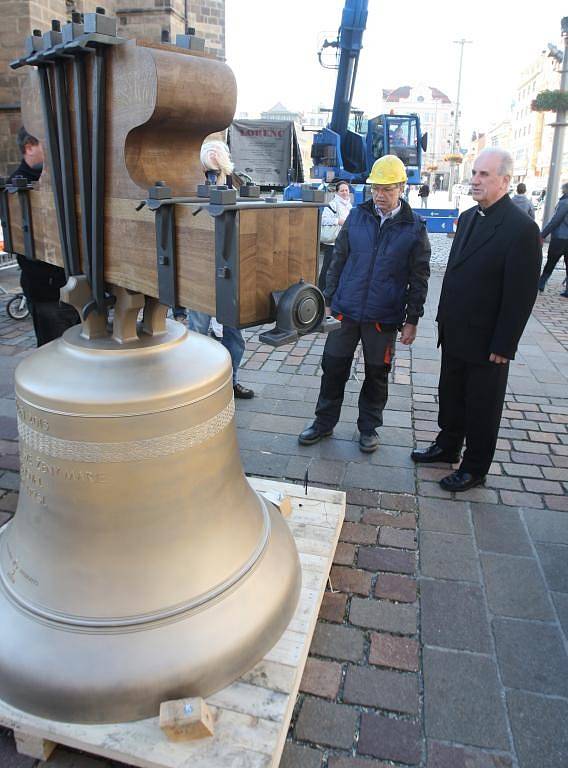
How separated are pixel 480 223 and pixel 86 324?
240 cm

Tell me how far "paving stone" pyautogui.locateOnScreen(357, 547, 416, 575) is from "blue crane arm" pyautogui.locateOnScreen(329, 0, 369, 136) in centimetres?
1375

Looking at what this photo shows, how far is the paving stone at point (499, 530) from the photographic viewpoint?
319 cm

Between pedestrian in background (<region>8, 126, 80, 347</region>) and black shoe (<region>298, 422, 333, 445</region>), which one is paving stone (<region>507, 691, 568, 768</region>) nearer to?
black shoe (<region>298, 422, 333, 445</region>)

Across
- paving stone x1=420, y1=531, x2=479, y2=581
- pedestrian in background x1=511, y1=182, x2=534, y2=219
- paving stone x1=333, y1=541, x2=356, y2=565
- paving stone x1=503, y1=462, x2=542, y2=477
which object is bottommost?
paving stone x1=333, y1=541, x2=356, y2=565

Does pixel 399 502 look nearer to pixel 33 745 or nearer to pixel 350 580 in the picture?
pixel 350 580

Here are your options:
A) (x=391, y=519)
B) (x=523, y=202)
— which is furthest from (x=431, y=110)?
(x=391, y=519)

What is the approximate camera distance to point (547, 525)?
3.40m

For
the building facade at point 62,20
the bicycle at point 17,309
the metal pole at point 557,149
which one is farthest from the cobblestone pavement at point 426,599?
the metal pole at point 557,149

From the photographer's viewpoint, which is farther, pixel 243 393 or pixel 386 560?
pixel 243 393

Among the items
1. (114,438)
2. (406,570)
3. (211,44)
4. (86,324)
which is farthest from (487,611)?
(211,44)

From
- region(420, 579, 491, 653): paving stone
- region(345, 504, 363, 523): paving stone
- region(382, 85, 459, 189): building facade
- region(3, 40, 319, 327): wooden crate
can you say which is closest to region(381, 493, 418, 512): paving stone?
region(345, 504, 363, 523): paving stone

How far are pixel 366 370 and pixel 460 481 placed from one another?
1023mm

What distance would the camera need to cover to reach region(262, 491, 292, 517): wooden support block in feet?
10.0

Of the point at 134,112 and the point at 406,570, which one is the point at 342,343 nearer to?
the point at 406,570
